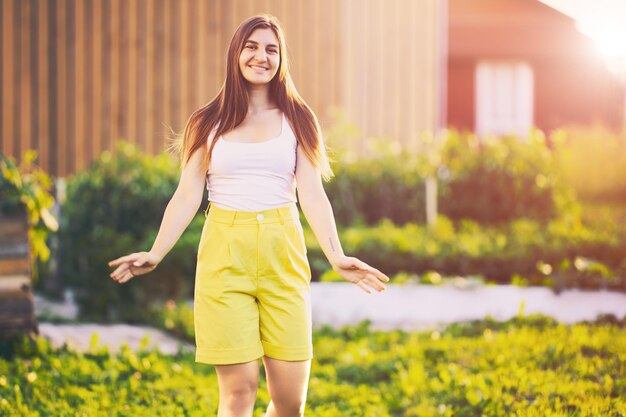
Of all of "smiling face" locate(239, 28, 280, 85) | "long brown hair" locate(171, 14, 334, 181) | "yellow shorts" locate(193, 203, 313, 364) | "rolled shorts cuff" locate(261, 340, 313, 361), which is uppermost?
"smiling face" locate(239, 28, 280, 85)

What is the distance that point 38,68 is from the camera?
866 centimetres

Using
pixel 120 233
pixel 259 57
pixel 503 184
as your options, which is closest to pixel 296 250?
pixel 259 57

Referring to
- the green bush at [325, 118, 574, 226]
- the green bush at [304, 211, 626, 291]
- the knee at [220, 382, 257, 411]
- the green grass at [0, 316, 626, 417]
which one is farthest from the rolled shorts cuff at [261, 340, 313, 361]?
the green bush at [325, 118, 574, 226]

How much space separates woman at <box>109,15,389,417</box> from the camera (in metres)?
3.17

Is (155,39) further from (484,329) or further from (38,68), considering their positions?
(484,329)

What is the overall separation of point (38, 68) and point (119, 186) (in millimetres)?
1843

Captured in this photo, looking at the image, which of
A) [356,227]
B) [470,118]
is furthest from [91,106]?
[470,118]

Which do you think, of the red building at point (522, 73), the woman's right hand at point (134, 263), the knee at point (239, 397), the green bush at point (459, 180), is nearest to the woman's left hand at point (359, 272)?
the knee at point (239, 397)

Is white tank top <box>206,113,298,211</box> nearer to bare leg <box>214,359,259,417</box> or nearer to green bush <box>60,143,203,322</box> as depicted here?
bare leg <box>214,359,259,417</box>

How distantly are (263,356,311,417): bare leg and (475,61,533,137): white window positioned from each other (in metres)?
13.9

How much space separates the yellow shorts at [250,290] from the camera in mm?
3158

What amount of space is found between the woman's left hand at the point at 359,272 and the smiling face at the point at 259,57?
0.67m

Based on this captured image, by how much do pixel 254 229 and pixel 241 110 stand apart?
1.40 ft

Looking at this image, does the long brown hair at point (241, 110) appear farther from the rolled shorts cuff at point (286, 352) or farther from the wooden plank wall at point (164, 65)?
the wooden plank wall at point (164, 65)
